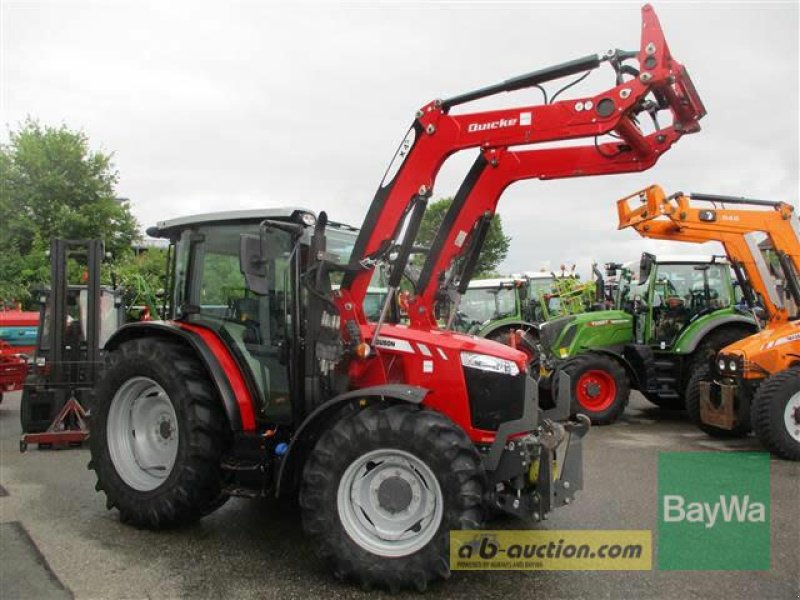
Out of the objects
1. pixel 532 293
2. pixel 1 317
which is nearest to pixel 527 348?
pixel 532 293

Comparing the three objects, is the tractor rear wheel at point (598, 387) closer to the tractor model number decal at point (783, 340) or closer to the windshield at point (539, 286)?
the tractor model number decal at point (783, 340)

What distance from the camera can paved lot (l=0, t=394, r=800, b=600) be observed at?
3705mm

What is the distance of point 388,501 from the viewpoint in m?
3.80

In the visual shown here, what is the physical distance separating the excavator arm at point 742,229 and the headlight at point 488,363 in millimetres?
5257

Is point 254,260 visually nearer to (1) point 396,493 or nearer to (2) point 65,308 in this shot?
(1) point 396,493

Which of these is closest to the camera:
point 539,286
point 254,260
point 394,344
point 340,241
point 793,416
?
point 254,260

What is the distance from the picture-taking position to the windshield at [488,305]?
13.8m

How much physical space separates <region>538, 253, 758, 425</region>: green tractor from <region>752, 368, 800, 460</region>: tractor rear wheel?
7.88ft

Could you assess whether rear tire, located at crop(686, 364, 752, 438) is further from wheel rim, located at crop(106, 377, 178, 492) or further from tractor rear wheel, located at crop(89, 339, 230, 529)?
wheel rim, located at crop(106, 377, 178, 492)

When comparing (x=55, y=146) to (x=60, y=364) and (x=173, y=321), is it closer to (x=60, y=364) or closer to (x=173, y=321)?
(x=60, y=364)

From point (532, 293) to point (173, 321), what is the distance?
11113 mm

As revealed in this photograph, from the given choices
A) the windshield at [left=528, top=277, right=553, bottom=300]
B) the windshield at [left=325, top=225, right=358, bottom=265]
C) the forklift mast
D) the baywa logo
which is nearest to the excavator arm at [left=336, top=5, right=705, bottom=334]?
the windshield at [left=325, top=225, right=358, bottom=265]

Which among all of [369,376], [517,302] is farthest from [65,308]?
[517,302]

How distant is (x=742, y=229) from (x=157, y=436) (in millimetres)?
7262
